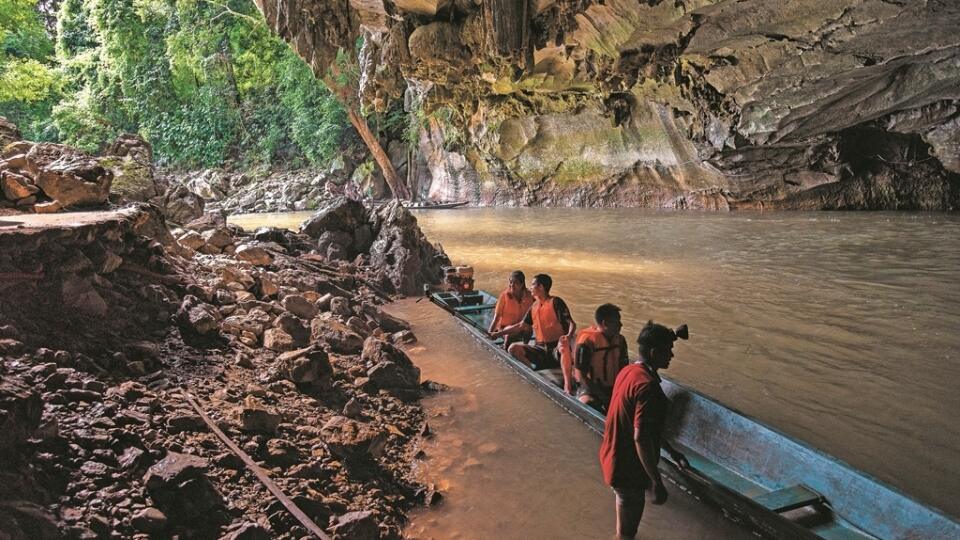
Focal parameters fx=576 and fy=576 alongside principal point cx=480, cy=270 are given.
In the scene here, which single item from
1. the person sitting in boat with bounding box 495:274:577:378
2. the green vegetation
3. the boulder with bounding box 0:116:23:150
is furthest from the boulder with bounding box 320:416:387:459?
the green vegetation

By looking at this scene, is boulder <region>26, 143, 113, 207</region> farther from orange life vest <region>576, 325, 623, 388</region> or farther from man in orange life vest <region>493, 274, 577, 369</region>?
orange life vest <region>576, 325, 623, 388</region>

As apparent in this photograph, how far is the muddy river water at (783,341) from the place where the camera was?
14.3 feet

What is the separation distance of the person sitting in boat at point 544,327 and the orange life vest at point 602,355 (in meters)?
1.18

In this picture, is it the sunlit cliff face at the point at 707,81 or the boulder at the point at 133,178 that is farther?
the sunlit cliff face at the point at 707,81

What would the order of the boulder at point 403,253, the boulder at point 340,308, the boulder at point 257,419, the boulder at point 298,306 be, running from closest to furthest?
the boulder at point 257,419 → the boulder at point 298,306 → the boulder at point 340,308 → the boulder at point 403,253

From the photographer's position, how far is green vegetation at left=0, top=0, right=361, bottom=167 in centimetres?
3225

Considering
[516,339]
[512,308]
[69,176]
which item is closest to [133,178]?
[69,176]

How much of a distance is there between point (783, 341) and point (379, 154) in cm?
2314

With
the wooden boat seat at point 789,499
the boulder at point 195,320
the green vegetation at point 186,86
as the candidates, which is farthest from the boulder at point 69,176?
the green vegetation at point 186,86

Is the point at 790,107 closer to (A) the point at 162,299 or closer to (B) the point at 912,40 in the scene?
(B) the point at 912,40

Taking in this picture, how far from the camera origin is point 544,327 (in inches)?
240

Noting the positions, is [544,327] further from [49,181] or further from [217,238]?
[217,238]

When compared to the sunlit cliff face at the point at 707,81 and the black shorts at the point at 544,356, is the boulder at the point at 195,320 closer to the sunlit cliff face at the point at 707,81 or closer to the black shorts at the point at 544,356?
the black shorts at the point at 544,356

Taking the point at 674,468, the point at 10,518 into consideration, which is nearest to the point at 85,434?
the point at 10,518
